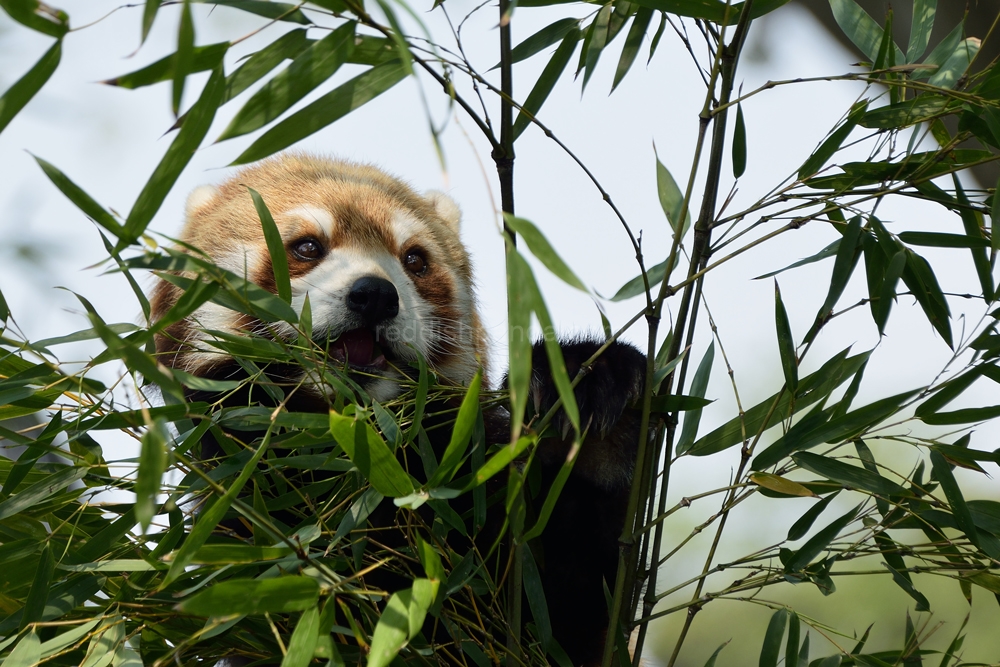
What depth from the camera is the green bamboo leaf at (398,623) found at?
2.91 ft

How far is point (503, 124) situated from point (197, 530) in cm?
69

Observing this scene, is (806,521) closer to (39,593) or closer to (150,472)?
(150,472)

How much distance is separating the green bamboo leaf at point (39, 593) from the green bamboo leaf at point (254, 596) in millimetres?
426

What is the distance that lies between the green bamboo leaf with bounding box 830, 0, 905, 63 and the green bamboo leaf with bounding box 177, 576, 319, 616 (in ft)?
4.05

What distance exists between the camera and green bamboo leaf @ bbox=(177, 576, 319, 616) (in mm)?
867

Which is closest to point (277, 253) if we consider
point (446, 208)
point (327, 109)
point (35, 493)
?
point (327, 109)

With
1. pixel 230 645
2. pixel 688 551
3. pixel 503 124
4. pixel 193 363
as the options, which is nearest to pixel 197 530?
pixel 230 645

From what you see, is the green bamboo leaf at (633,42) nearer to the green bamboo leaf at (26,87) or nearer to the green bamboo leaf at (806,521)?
the green bamboo leaf at (806,521)

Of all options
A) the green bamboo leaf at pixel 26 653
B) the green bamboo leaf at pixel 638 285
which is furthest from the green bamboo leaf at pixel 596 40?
the green bamboo leaf at pixel 26 653

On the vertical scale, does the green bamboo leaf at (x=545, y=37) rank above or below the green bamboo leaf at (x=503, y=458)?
above

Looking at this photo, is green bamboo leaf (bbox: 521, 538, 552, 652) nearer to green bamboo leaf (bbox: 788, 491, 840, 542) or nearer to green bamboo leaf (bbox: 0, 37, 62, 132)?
green bamboo leaf (bbox: 788, 491, 840, 542)

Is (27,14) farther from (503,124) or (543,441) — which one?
(543,441)

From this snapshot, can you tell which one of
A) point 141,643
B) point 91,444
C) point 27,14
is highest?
point 27,14

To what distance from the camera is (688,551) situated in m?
5.52
